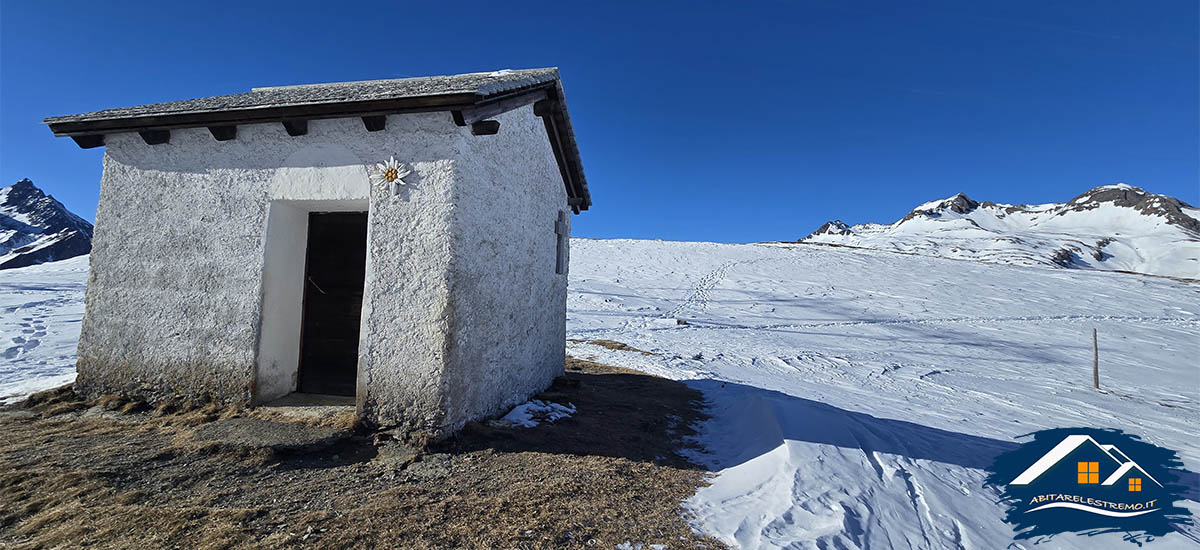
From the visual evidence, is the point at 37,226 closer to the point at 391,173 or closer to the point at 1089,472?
→ the point at 391,173

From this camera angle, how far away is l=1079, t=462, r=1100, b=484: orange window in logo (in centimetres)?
474

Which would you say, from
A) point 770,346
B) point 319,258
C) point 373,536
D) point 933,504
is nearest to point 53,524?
point 373,536

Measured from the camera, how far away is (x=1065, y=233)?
85875mm

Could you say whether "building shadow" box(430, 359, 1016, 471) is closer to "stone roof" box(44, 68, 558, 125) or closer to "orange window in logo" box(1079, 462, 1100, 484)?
"orange window in logo" box(1079, 462, 1100, 484)

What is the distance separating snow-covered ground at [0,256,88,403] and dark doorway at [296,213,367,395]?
3.27m

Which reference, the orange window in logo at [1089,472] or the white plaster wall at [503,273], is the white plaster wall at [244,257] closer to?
the white plaster wall at [503,273]

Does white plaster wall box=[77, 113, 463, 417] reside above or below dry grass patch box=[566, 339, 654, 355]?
above

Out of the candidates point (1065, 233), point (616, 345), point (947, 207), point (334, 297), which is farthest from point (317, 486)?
point (947, 207)

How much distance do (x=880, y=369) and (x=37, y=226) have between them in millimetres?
167967

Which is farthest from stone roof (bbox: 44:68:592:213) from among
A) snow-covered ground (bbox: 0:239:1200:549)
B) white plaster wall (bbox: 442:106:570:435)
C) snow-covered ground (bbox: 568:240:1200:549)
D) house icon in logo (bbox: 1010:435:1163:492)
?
house icon in logo (bbox: 1010:435:1163:492)

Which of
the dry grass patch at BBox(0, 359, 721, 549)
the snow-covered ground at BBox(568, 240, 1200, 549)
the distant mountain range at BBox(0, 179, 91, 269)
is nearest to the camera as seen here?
the dry grass patch at BBox(0, 359, 721, 549)

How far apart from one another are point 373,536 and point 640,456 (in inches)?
115

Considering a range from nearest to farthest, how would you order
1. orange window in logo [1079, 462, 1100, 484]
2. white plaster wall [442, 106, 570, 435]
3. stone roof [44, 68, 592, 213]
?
orange window in logo [1079, 462, 1100, 484] → stone roof [44, 68, 592, 213] → white plaster wall [442, 106, 570, 435]

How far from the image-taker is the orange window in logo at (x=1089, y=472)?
4738 mm
